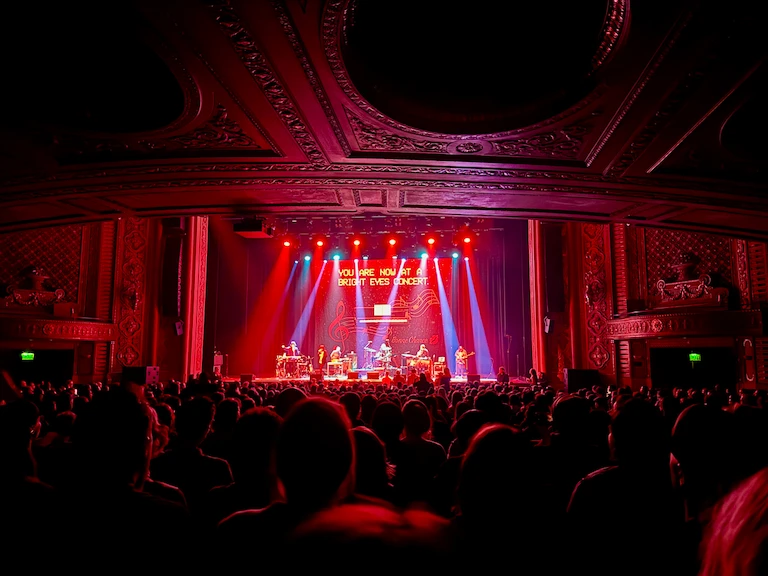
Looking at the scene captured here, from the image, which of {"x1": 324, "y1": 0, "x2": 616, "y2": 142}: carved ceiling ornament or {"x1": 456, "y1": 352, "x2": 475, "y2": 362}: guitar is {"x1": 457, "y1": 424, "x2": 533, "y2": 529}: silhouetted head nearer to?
{"x1": 324, "y1": 0, "x2": 616, "y2": 142}: carved ceiling ornament

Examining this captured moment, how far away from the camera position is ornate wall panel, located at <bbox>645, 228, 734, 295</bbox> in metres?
12.6

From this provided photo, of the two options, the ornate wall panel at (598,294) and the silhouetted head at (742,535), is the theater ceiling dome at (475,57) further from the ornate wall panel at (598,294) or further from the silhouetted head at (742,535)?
the ornate wall panel at (598,294)

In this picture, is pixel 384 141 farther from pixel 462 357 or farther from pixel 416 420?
pixel 462 357

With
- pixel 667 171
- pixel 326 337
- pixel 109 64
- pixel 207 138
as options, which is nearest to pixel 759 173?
pixel 667 171

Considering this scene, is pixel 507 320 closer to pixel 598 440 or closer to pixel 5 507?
pixel 598 440

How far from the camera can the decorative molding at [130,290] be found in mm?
14984

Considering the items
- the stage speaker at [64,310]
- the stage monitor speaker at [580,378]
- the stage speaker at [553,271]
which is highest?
the stage speaker at [553,271]

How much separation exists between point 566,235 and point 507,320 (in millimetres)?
5223

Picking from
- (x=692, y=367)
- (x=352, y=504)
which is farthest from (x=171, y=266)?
(x=352, y=504)

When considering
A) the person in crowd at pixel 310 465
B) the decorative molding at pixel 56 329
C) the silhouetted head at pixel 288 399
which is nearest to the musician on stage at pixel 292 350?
the decorative molding at pixel 56 329

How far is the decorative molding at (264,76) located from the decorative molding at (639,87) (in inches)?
145

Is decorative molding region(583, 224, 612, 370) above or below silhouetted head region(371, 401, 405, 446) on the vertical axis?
above

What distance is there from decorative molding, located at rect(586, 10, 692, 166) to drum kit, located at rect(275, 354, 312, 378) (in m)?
15.7

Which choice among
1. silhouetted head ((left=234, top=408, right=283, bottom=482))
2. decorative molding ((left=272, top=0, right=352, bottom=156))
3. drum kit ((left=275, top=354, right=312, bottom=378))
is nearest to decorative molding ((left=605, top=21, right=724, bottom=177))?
decorative molding ((left=272, top=0, right=352, bottom=156))
